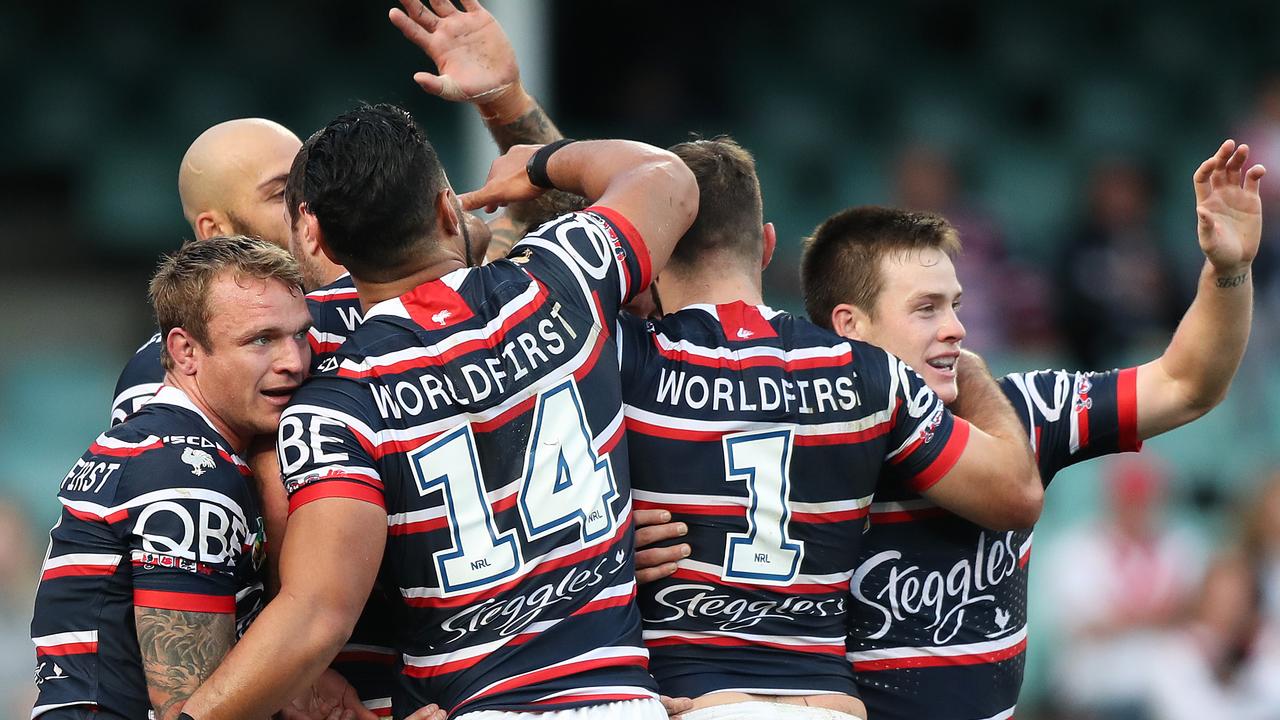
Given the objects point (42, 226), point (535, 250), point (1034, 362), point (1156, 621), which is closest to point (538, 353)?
point (535, 250)

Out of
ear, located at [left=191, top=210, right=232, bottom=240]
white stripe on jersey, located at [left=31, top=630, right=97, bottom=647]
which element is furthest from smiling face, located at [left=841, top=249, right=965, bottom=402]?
white stripe on jersey, located at [left=31, top=630, right=97, bottom=647]

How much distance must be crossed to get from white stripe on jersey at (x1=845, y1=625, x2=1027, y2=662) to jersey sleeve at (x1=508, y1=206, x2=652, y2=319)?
3.67 ft

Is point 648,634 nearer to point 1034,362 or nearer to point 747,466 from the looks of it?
point 747,466

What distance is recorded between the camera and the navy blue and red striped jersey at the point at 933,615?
384 cm

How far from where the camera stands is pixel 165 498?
320 cm

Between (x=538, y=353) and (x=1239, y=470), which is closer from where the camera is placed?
(x=538, y=353)

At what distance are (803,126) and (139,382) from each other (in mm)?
8979

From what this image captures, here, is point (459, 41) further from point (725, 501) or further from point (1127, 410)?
point (1127, 410)

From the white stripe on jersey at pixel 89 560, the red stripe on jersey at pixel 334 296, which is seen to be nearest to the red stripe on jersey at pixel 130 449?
the white stripe on jersey at pixel 89 560

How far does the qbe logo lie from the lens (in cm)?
317

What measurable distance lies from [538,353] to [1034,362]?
6.59m

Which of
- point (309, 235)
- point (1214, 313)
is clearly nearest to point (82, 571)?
point (309, 235)

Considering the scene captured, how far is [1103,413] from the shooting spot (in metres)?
4.08

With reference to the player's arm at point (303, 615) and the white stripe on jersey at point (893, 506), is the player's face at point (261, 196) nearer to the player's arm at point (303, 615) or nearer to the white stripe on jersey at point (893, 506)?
the player's arm at point (303, 615)
